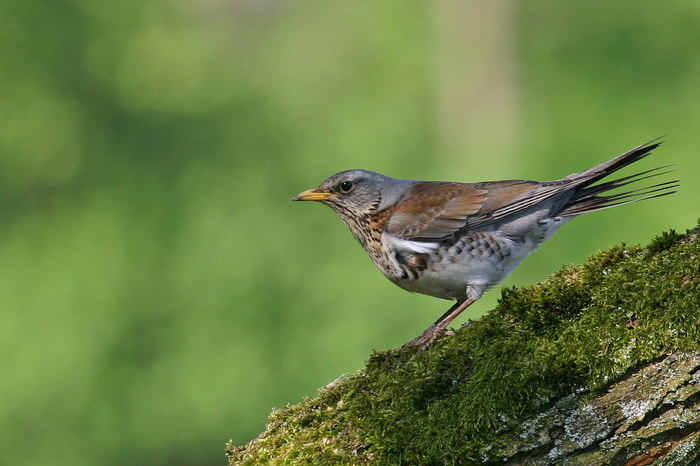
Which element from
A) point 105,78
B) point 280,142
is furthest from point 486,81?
point 105,78

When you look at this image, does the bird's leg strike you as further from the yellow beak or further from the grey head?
the yellow beak

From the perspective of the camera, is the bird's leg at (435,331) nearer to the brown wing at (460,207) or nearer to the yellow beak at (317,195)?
the brown wing at (460,207)

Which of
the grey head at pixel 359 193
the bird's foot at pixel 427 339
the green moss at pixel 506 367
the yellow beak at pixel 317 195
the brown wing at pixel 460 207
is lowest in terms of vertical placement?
the green moss at pixel 506 367

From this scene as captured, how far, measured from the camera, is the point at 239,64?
14.5 meters

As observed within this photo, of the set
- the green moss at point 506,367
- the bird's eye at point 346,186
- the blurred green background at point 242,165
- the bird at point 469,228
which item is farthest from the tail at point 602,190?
the blurred green background at point 242,165

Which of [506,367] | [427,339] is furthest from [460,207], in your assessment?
[506,367]

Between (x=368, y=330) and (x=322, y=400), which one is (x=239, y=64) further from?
(x=322, y=400)

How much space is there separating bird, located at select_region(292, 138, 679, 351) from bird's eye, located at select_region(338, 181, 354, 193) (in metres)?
0.31

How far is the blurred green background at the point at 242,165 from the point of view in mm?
10812

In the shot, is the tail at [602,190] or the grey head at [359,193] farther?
the grey head at [359,193]

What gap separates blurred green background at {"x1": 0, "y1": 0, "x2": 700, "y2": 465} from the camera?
1081cm

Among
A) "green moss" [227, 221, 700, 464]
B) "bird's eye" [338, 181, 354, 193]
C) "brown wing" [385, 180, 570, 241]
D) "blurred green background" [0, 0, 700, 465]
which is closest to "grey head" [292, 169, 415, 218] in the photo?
"bird's eye" [338, 181, 354, 193]

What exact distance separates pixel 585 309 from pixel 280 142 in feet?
33.0

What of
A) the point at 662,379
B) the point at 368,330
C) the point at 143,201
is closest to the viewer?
the point at 662,379
